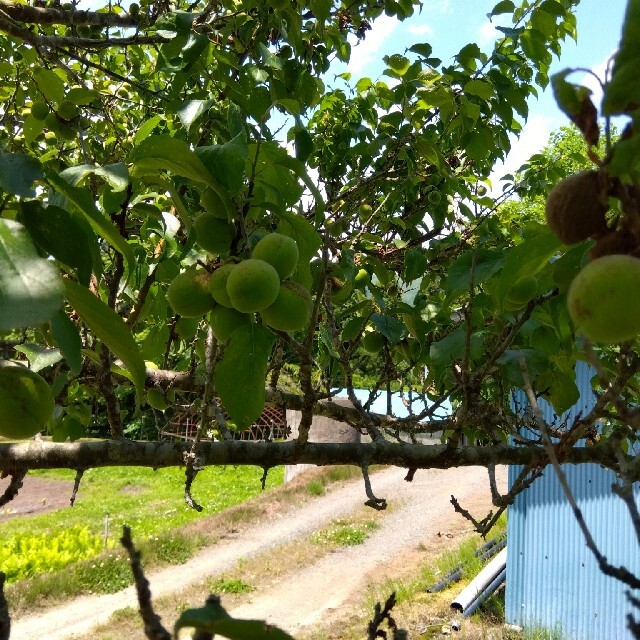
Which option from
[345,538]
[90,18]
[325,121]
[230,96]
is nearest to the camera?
[230,96]

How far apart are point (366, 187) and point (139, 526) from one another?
948 cm

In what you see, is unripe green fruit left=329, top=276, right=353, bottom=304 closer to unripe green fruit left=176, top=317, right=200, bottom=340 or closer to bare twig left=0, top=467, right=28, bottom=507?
unripe green fruit left=176, top=317, right=200, bottom=340

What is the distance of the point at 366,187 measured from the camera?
3672 mm

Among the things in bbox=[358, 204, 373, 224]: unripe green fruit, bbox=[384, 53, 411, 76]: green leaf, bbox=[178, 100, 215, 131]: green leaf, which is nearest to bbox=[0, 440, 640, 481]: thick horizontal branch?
bbox=[178, 100, 215, 131]: green leaf

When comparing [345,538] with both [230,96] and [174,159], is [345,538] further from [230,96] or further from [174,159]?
[174,159]

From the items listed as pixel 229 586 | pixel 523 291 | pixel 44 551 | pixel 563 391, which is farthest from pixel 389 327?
pixel 44 551

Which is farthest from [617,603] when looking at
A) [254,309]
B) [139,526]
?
[139,526]

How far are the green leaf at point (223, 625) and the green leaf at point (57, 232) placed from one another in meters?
0.64

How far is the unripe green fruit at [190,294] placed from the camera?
1463 millimetres

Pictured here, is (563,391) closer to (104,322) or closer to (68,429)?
(104,322)

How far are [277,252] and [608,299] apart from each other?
0.82 meters

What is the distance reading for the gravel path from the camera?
24.9 ft

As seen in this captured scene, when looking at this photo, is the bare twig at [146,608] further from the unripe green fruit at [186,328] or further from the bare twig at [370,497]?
the unripe green fruit at [186,328]

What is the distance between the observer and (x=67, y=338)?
40.6 inches
